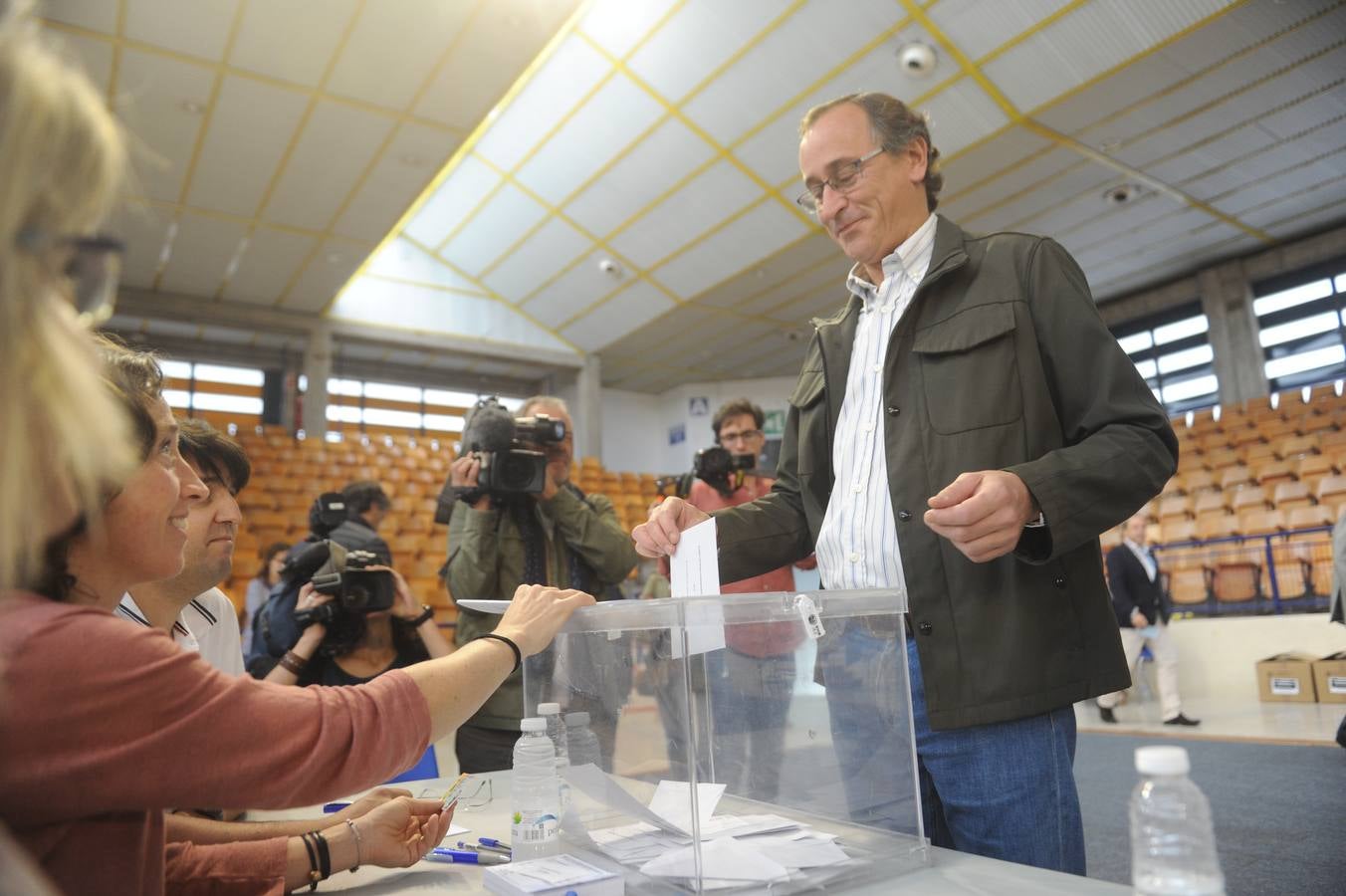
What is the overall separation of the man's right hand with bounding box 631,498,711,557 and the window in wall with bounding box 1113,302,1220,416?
1132 centimetres

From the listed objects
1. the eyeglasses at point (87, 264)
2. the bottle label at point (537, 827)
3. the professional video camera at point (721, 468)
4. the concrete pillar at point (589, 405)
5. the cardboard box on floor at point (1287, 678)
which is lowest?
the cardboard box on floor at point (1287, 678)

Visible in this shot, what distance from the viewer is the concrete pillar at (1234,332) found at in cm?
1020

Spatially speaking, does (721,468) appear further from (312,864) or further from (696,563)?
(312,864)

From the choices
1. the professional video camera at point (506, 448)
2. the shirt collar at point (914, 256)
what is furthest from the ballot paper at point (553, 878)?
the professional video camera at point (506, 448)

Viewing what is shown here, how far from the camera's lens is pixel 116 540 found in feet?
2.48

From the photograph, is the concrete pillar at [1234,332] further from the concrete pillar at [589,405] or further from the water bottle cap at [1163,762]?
the water bottle cap at [1163,762]

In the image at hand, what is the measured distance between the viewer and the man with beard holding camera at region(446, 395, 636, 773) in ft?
6.68

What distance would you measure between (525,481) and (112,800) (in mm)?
1447

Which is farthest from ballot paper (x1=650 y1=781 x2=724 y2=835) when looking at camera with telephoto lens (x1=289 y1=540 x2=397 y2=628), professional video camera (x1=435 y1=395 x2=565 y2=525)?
camera with telephoto lens (x1=289 y1=540 x2=397 y2=628)

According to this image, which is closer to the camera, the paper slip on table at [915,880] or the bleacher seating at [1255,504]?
the paper slip on table at [915,880]

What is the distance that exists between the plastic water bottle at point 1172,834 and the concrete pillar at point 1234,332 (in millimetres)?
11535

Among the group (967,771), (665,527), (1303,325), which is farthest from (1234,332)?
(665,527)

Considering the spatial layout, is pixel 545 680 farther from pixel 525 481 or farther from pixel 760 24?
pixel 760 24

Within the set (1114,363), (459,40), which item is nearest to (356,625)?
(1114,363)
